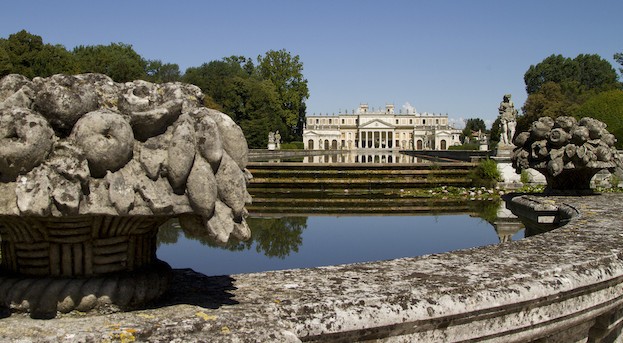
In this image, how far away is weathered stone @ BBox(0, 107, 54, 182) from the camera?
1.53m

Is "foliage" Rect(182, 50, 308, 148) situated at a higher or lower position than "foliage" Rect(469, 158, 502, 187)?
higher

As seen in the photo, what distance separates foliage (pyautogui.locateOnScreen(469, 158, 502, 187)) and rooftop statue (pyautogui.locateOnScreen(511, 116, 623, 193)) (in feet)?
17.6

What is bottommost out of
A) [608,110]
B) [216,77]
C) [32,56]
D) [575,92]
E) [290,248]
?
[290,248]

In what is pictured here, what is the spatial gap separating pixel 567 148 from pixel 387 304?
431cm

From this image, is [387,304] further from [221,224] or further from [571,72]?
[571,72]

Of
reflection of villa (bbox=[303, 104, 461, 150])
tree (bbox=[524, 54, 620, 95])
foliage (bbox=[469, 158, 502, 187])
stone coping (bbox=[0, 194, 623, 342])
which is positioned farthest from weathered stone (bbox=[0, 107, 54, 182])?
reflection of villa (bbox=[303, 104, 461, 150])

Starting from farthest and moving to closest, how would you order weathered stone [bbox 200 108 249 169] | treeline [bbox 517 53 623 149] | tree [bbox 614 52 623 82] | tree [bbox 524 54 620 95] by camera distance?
tree [bbox 524 54 620 95], tree [bbox 614 52 623 82], treeline [bbox 517 53 623 149], weathered stone [bbox 200 108 249 169]

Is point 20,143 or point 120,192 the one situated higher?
point 20,143

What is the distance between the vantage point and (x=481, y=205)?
25.3ft

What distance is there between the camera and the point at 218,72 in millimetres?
63062

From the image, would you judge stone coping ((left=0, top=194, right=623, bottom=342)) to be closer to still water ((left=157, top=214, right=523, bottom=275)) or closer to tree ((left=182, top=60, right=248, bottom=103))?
still water ((left=157, top=214, right=523, bottom=275))

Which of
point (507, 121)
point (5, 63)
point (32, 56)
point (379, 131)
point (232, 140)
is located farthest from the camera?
point (379, 131)

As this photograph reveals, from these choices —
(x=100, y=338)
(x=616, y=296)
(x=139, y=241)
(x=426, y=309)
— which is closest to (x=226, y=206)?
(x=139, y=241)

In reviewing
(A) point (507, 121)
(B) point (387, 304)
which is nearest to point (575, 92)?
(A) point (507, 121)
